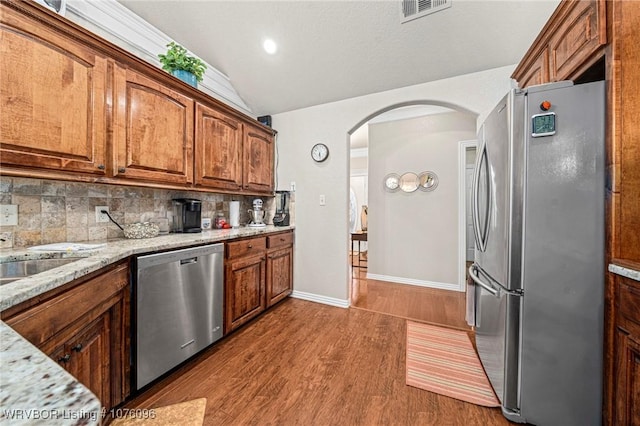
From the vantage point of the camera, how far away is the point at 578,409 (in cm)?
123

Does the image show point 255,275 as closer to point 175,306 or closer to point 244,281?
point 244,281

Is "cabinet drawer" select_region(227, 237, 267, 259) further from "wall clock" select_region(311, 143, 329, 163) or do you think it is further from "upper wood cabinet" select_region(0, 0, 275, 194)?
"wall clock" select_region(311, 143, 329, 163)

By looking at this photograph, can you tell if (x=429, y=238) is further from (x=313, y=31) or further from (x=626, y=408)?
(x=313, y=31)

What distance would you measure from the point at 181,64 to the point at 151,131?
675 millimetres

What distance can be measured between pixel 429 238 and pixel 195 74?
3.44 meters

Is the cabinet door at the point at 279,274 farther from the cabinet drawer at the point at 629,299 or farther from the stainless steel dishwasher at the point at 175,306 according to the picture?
the cabinet drawer at the point at 629,299

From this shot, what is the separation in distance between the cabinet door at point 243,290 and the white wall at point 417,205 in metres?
2.10

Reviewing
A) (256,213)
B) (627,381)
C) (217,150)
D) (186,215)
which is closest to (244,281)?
(186,215)

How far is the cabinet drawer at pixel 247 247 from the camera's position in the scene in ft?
7.04

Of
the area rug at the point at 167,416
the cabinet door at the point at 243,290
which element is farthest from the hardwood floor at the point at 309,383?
the cabinet door at the point at 243,290

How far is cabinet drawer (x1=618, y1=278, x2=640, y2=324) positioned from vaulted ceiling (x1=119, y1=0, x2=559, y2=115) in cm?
192

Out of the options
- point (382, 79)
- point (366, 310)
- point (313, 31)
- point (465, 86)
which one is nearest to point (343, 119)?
point (382, 79)

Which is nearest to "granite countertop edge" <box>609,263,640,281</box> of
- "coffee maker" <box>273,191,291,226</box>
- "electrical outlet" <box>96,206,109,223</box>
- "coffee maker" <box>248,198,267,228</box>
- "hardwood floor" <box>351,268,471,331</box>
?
"hardwood floor" <box>351,268,471,331</box>

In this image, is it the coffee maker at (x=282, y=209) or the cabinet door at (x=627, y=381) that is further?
the coffee maker at (x=282, y=209)
